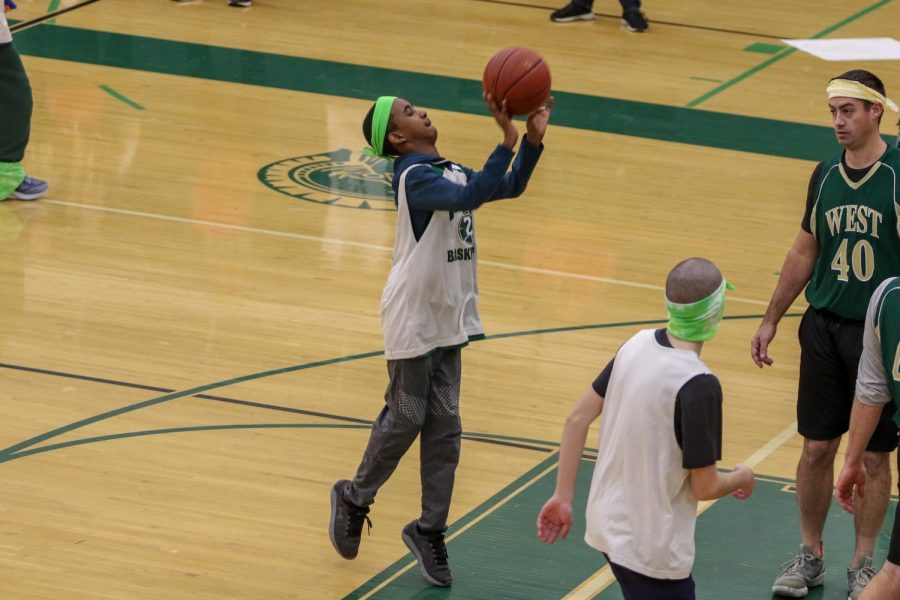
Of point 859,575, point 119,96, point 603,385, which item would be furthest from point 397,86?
point 603,385

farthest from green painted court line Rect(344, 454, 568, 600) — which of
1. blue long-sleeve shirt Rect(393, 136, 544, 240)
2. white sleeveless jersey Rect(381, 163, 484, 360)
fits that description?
blue long-sleeve shirt Rect(393, 136, 544, 240)

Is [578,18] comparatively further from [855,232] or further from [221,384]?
[855,232]

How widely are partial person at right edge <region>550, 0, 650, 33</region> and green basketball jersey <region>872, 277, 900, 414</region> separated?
10.8 meters

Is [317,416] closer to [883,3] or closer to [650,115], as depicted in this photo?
[650,115]

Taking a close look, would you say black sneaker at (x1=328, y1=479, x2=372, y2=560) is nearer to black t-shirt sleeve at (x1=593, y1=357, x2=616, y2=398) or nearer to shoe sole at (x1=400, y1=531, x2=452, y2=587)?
shoe sole at (x1=400, y1=531, x2=452, y2=587)

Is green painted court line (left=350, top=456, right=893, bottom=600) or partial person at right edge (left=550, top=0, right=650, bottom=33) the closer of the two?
green painted court line (left=350, top=456, right=893, bottom=600)

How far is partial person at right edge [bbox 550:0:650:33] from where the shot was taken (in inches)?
604

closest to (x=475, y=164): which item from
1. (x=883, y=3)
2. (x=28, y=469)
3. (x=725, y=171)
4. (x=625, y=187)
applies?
(x=625, y=187)

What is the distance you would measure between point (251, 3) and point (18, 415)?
29.9 feet

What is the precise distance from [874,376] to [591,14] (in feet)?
37.0

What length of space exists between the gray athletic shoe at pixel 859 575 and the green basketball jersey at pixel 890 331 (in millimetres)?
1146

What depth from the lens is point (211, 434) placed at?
23.2 feet

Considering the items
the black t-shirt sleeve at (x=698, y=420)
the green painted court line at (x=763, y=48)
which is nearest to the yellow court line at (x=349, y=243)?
the black t-shirt sleeve at (x=698, y=420)

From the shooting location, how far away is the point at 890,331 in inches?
188
